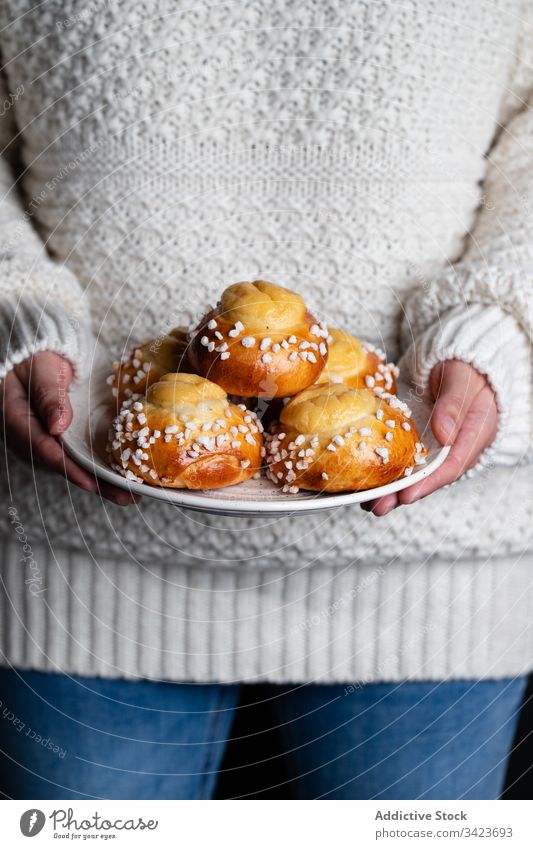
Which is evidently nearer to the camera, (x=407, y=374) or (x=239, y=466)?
(x=239, y=466)

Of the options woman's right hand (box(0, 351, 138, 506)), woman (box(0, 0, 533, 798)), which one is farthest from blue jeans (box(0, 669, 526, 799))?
woman's right hand (box(0, 351, 138, 506))

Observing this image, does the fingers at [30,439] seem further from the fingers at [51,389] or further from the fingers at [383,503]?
the fingers at [383,503]

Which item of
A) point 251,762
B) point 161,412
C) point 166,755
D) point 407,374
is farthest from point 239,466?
point 251,762

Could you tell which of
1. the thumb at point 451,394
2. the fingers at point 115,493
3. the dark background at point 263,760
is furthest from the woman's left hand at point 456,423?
the dark background at point 263,760

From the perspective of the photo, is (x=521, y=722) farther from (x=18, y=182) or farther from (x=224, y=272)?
(x=18, y=182)

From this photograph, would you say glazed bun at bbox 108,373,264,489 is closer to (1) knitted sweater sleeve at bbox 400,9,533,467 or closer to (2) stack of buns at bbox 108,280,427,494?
(2) stack of buns at bbox 108,280,427,494

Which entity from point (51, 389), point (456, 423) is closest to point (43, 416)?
point (51, 389)

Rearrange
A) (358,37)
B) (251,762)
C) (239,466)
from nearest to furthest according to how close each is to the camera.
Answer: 1. (239,466)
2. (358,37)
3. (251,762)

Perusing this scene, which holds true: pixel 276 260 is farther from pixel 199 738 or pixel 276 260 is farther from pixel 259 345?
pixel 199 738
